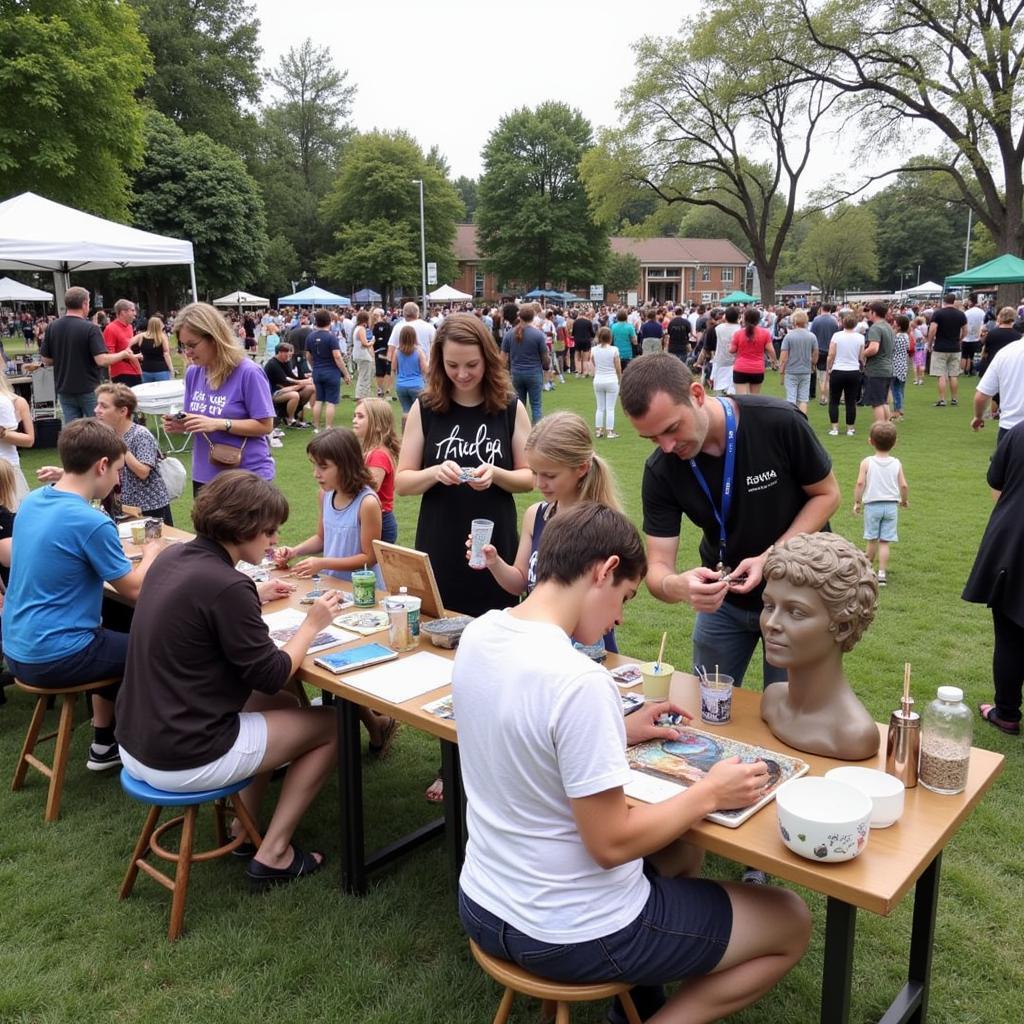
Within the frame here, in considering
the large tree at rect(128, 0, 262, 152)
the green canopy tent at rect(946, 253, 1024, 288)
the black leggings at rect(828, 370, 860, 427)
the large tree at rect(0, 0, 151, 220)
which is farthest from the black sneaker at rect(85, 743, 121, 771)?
the large tree at rect(128, 0, 262, 152)

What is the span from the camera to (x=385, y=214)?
48719 millimetres

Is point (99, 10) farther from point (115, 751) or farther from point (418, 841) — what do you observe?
point (418, 841)

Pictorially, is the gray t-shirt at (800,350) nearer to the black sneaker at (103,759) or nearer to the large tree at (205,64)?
the black sneaker at (103,759)

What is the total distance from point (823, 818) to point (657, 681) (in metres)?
0.79

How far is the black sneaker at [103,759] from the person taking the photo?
13.0ft

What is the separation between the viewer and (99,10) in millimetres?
18922

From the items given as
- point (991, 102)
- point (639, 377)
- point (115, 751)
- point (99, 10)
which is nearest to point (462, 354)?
point (639, 377)

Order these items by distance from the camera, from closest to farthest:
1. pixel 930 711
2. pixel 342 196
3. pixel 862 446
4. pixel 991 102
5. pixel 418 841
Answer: pixel 930 711 → pixel 418 841 → pixel 862 446 → pixel 991 102 → pixel 342 196

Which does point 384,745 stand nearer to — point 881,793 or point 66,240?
point 881,793

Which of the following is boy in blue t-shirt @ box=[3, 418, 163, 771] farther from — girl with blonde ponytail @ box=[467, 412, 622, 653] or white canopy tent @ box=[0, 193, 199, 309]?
white canopy tent @ box=[0, 193, 199, 309]

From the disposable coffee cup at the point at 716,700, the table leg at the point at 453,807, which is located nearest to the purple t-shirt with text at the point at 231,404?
the table leg at the point at 453,807

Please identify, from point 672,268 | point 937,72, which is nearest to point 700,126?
point 937,72

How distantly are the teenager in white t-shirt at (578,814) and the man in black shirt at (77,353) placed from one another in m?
9.28

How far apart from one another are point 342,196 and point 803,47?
99.3 ft
